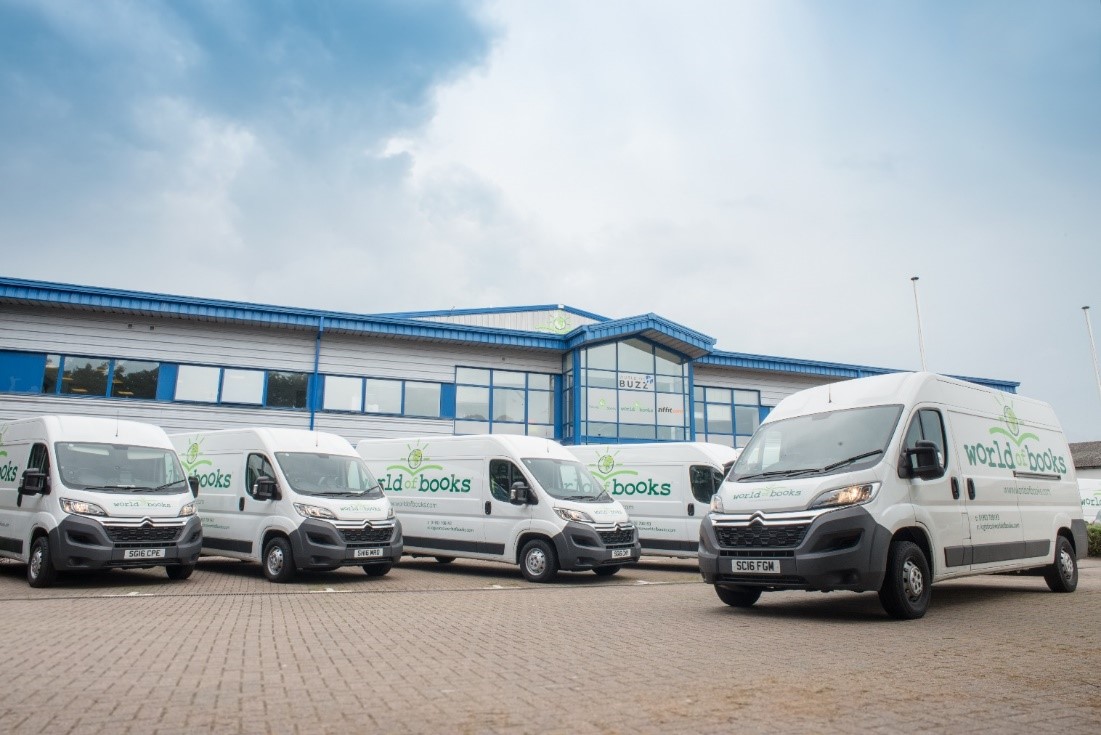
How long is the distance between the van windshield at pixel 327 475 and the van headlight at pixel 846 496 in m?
7.84

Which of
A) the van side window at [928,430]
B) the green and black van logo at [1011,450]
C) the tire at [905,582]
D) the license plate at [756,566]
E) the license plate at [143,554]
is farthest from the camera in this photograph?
the license plate at [143,554]

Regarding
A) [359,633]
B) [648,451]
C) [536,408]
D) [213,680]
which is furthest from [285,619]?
[536,408]

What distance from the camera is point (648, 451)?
55.2 ft

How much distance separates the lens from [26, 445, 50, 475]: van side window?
38.4 feet

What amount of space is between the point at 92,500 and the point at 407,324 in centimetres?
1482

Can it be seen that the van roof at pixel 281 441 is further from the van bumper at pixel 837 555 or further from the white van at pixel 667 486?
the van bumper at pixel 837 555

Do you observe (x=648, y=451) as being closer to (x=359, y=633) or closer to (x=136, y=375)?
(x=359, y=633)

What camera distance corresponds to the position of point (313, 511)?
1249cm

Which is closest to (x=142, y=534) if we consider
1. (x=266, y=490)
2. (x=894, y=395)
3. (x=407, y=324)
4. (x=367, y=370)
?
(x=266, y=490)

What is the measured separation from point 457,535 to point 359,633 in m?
7.36

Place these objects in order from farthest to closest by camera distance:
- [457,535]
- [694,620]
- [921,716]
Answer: [457,535] → [694,620] → [921,716]

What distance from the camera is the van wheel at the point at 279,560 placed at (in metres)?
12.5

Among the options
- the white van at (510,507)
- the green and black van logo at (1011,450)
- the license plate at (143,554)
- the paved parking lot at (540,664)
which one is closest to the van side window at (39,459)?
the license plate at (143,554)

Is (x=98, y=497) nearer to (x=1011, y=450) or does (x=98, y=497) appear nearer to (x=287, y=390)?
(x=1011, y=450)
